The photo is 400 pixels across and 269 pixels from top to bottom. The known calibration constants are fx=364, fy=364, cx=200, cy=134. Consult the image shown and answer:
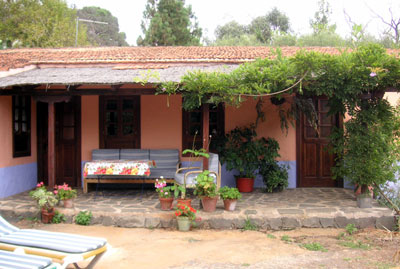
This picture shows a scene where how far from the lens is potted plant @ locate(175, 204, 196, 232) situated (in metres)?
6.11

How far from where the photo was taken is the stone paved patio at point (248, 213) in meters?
6.28

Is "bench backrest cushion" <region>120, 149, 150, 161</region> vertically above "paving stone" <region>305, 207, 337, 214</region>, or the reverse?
"bench backrest cushion" <region>120, 149, 150, 161</region>

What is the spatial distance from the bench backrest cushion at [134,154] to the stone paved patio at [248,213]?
4.93ft

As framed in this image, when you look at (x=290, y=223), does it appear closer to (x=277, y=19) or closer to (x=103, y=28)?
(x=277, y=19)

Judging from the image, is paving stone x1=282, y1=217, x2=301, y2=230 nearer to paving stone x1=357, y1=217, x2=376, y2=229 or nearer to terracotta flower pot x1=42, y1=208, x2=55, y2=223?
paving stone x1=357, y1=217, x2=376, y2=229

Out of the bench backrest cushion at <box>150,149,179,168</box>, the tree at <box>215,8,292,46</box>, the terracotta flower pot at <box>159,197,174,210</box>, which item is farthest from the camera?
the tree at <box>215,8,292,46</box>

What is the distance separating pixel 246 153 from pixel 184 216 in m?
2.53

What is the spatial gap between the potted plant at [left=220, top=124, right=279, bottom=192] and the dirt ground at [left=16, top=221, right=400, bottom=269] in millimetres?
2167

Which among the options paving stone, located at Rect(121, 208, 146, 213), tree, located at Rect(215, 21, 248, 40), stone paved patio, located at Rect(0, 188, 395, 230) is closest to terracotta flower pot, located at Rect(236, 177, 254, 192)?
stone paved patio, located at Rect(0, 188, 395, 230)

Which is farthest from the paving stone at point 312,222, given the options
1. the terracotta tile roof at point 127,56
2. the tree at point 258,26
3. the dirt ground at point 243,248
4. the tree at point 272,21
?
the tree at point 272,21

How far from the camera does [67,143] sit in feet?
29.7

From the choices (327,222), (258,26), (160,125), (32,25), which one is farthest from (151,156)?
(258,26)

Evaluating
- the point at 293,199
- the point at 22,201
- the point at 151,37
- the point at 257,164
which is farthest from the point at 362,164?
the point at 151,37

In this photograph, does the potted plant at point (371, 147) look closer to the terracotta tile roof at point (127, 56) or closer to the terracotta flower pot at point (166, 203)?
the terracotta tile roof at point (127, 56)
